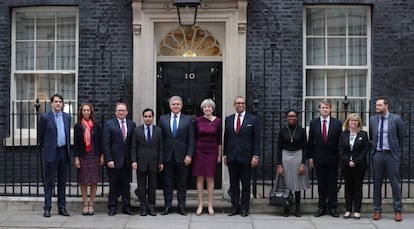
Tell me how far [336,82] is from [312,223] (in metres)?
3.51

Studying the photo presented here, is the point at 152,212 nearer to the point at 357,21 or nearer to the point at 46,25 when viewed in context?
the point at 46,25

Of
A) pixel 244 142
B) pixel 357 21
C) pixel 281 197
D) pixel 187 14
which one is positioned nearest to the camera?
pixel 281 197

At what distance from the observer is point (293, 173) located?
30.3 ft

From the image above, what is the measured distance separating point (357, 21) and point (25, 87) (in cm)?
639

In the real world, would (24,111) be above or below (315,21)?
below

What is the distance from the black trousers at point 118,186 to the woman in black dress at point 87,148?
0.25 metres

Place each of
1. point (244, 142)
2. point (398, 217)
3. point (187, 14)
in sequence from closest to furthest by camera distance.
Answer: point (398, 217) → point (244, 142) → point (187, 14)

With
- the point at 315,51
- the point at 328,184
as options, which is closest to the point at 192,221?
the point at 328,184

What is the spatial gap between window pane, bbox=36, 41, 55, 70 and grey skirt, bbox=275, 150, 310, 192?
5.02 meters

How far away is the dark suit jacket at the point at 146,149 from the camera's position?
9227 mm

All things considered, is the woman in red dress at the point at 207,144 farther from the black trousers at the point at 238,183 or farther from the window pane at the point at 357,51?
the window pane at the point at 357,51

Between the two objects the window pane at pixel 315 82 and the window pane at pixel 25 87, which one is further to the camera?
the window pane at pixel 25 87

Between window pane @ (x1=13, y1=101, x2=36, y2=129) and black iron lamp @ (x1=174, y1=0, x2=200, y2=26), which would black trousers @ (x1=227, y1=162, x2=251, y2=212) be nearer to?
black iron lamp @ (x1=174, y1=0, x2=200, y2=26)

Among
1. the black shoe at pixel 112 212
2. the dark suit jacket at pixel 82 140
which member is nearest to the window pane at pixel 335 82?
the dark suit jacket at pixel 82 140
